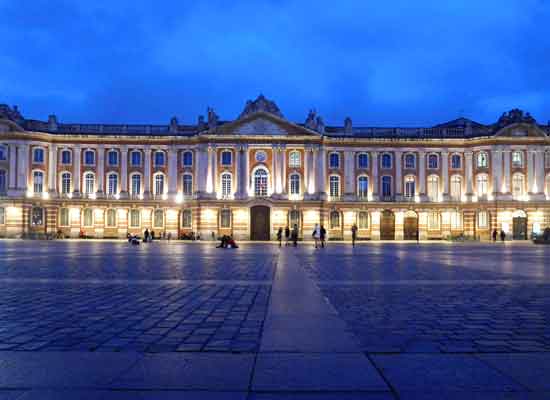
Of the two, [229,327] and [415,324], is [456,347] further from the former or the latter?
[229,327]

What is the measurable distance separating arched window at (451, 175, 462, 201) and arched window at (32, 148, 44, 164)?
151ft

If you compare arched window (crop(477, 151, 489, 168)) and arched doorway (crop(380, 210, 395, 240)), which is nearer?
arched window (crop(477, 151, 489, 168))

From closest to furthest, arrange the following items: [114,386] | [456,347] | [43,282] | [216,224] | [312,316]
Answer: [114,386]
[456,347]
[312,316]
[43,282]
[216,224]

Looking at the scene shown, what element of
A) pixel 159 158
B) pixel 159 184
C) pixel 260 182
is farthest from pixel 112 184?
pixel 260 182

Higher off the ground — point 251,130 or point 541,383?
point 251,130

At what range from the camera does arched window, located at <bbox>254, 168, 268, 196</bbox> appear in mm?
56094

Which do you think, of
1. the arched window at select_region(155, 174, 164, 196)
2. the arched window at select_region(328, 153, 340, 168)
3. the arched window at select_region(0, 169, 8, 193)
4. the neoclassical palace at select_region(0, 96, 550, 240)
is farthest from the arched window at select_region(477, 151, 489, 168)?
the arched window at select_region(0, 169, 8, 193)

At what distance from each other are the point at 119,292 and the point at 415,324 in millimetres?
6250

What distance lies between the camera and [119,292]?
35.1ft

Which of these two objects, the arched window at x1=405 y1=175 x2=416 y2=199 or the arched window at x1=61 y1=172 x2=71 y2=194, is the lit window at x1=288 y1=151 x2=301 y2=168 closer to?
the arched window at x1=405 y1=175 x2=416 y2=199

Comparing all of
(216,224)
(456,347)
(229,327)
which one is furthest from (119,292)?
(216,224)

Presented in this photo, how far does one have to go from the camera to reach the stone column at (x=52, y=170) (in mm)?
56844

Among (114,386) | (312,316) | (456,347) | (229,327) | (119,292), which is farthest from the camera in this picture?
(119,292)

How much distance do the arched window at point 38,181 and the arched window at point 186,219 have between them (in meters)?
15.7
